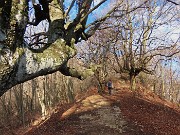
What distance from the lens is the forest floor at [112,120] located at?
16391mm

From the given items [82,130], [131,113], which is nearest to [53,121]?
[82,130]

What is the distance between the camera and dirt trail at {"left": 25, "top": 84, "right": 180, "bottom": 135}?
16.4m

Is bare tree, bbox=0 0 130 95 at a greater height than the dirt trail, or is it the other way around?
bare tree, bbox=0 0 130 95

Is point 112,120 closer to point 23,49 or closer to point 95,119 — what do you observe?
point 95,119

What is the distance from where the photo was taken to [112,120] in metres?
18.2

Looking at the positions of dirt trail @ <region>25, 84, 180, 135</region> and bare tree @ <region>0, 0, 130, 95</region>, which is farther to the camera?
dirt trail @ <region>25, 84, 180, 135</region>

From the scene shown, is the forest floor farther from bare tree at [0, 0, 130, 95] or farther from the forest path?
bare tree at [0, 0, 130, 95]

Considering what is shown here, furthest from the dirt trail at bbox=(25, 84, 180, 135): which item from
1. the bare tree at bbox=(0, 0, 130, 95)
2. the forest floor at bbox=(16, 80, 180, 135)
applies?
the bare tree at bbox=(0, 0, 130, 95)

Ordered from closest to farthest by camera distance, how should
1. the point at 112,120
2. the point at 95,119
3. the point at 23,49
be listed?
1. the point at 23,49
2. the point at 112,120
3. the point at 95,119

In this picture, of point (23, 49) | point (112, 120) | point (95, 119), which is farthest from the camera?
point (95, 119)

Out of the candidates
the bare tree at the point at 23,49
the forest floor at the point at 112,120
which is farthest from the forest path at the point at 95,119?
the bare tree at the point at 23,49

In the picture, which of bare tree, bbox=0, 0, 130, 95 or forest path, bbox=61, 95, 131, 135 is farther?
forest path, bbox=61, 95, 131, 135

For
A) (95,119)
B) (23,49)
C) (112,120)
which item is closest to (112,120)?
(112,120)

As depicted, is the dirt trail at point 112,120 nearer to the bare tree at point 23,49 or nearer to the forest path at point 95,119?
the forest path at point 95,119
